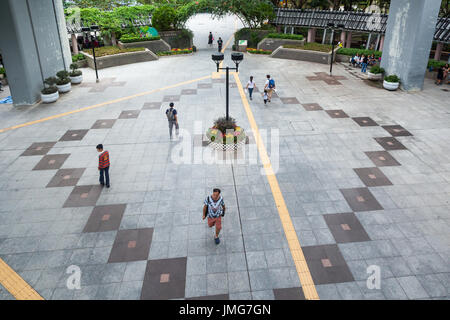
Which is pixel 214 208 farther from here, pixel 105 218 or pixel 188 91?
pixel 188 91

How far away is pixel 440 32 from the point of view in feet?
79.5

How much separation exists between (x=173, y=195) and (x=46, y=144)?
7.21m

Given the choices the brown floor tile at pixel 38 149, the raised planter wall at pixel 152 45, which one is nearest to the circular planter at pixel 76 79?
the raised planter wall at pixel 152 45

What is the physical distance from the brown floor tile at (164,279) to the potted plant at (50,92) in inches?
590

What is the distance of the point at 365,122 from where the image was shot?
15.9m

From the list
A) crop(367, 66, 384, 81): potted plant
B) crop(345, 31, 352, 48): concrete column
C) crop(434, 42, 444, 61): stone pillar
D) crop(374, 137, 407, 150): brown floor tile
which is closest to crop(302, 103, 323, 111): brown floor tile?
crop(374, 137, 407, 150): brown floor tile

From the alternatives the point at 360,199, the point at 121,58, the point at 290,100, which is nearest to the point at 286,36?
the point at 290,100

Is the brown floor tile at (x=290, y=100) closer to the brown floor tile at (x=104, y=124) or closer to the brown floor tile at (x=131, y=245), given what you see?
the brown floor tile at (x=104, y=124)

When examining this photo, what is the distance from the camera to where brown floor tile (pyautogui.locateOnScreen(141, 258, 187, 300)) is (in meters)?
7.22

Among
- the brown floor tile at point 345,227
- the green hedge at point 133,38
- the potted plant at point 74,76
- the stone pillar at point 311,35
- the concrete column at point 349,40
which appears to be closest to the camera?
the brown floor tile at point 345,227

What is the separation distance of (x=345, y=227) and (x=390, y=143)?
6.46 metres

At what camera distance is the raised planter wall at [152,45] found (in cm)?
3036

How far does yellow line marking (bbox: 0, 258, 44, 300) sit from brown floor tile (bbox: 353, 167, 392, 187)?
33.2 feet
